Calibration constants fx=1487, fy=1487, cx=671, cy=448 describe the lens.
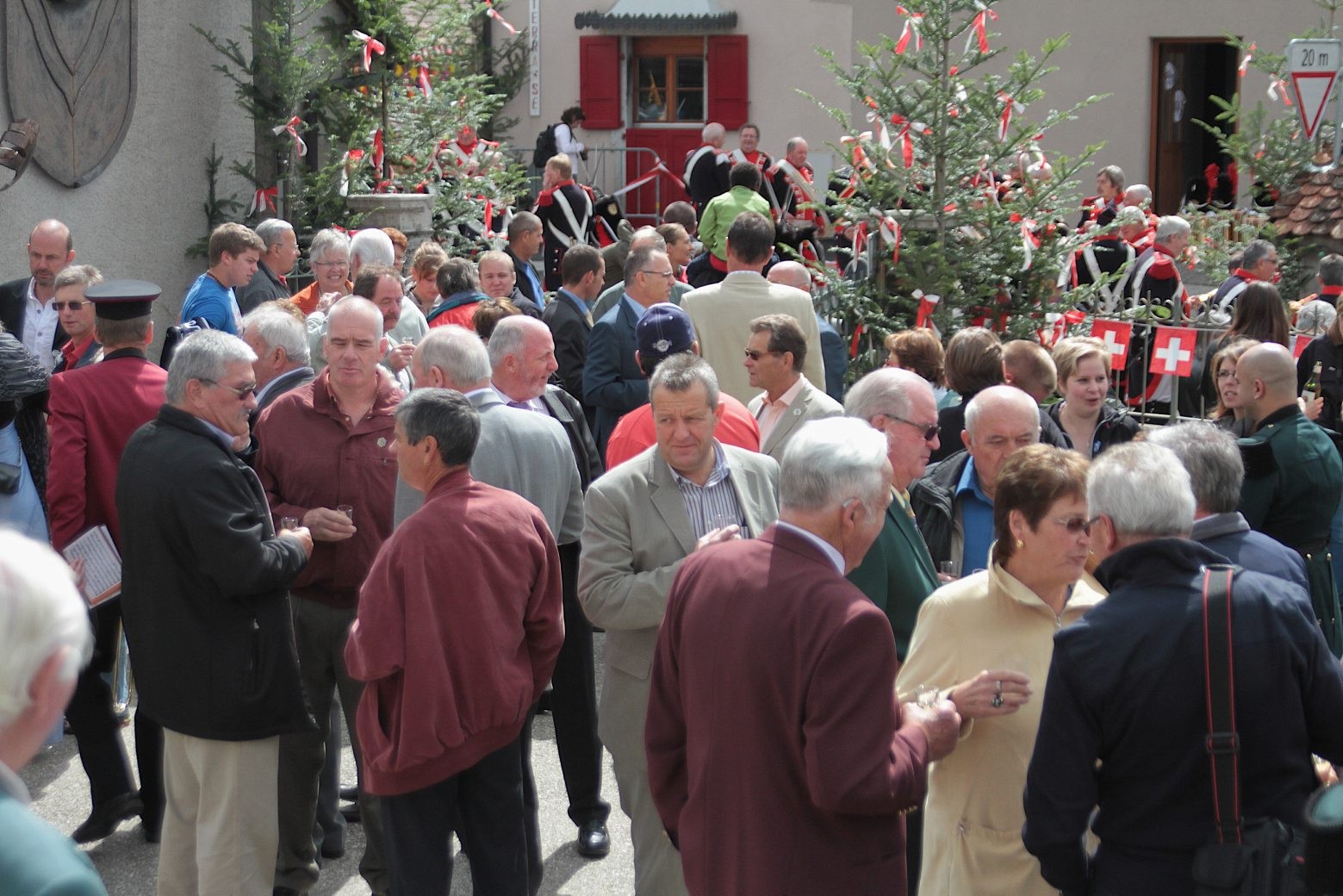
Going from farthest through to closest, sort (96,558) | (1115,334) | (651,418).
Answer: (1115,334) → (96,558) → (651,418)

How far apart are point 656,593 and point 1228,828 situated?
1.83 metres

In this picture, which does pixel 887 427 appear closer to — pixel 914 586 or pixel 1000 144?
pixel 914 586

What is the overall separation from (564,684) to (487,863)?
128 centimetres

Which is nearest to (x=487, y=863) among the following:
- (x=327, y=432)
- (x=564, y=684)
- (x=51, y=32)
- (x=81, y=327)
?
(x=564, y=684)

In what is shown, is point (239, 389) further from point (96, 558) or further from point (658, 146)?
point (658, 146)

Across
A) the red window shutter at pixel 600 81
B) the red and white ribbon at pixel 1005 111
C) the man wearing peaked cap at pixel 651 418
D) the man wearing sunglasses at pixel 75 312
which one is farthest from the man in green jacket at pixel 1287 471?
the red window shutter at pixel 600 81

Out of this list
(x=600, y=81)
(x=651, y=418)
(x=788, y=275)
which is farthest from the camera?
(x=600, y=81)

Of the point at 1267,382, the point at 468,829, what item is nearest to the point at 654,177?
the point at 1267,382

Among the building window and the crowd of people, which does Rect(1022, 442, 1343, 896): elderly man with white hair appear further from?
the building window

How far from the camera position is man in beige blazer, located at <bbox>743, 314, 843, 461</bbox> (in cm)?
555

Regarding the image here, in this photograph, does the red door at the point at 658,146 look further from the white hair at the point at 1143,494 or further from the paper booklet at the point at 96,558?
the white hair at the point at 1143,494

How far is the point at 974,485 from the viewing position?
475cm

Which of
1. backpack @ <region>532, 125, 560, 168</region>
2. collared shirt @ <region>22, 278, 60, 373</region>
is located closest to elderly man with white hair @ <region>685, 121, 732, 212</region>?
backpack @ <region>532, 125, 560, 168</region>

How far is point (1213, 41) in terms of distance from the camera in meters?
21.1
